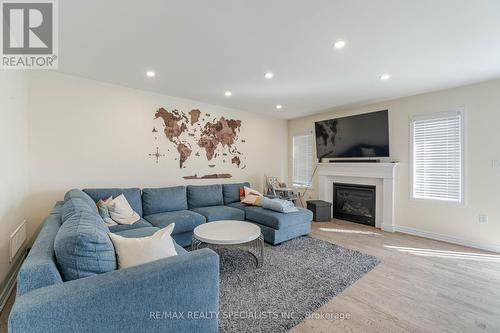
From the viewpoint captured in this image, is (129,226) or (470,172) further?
(470,172)

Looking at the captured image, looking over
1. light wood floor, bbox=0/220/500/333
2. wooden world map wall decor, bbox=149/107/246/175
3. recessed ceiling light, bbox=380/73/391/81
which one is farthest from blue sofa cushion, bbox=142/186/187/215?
recessed ceiling light, bbox=380/73/391/81

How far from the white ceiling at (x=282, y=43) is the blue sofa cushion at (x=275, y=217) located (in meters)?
2.01

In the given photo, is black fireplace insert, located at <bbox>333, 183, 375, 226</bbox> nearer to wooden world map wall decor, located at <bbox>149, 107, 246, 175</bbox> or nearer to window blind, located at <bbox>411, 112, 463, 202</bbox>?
window blind, located at <bbox>411, 112, 463, 202</bbox>

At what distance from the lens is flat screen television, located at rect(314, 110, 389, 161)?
417cm

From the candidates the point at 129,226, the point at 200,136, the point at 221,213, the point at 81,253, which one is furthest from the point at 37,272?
the point at 200,136

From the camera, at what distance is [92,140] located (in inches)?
131

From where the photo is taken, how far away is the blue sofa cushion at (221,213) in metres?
3.42

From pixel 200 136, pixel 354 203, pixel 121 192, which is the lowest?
pixel 354 203

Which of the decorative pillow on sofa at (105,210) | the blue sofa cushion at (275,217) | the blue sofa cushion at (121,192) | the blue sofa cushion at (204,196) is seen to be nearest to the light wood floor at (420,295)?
the blue sofa cushion at (275,217)

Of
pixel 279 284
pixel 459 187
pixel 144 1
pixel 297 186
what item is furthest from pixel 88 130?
pixel 459 187

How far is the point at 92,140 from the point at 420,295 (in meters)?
4.47

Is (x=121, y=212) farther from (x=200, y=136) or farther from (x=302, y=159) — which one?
(x=302, y=159)

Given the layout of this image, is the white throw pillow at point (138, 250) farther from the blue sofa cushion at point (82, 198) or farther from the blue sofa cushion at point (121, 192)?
the blue sofa cushion at point (121, 192)

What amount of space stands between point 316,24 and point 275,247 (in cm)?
276
